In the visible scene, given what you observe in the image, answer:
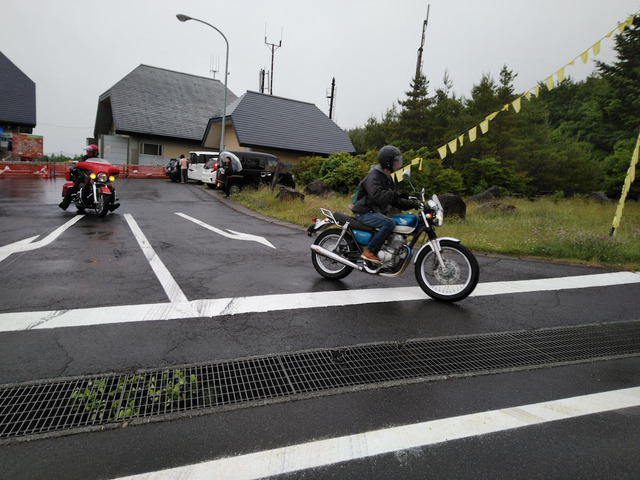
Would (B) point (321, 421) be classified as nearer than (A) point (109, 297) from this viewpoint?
Yes

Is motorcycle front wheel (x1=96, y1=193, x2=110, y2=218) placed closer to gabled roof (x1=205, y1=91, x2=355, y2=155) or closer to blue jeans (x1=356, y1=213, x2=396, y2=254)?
blue jeans (x1=356, y1=213, x2=396, y2=254)

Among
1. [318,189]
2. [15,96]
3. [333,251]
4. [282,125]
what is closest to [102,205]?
[333,251]

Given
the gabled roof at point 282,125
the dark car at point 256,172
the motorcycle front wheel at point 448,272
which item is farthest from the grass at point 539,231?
the gabled roof at point 282,125

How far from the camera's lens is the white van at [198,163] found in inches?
934

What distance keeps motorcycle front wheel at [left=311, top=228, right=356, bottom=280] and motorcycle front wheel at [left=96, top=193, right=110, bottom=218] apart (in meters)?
6.94

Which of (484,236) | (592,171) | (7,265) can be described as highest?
(592,171)

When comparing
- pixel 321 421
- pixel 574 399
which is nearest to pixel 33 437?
pixel 321 421

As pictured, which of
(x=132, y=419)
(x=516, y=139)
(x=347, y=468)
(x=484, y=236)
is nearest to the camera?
(x=347, y=468)

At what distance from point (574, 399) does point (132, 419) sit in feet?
9.69

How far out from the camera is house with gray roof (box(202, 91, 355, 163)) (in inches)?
1131

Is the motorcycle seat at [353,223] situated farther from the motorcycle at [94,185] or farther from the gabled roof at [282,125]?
the gabled roof at [282,125]

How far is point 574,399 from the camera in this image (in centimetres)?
287

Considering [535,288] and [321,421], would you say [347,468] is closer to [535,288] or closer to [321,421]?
[321,421]

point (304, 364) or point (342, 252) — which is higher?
point (342, 252)
